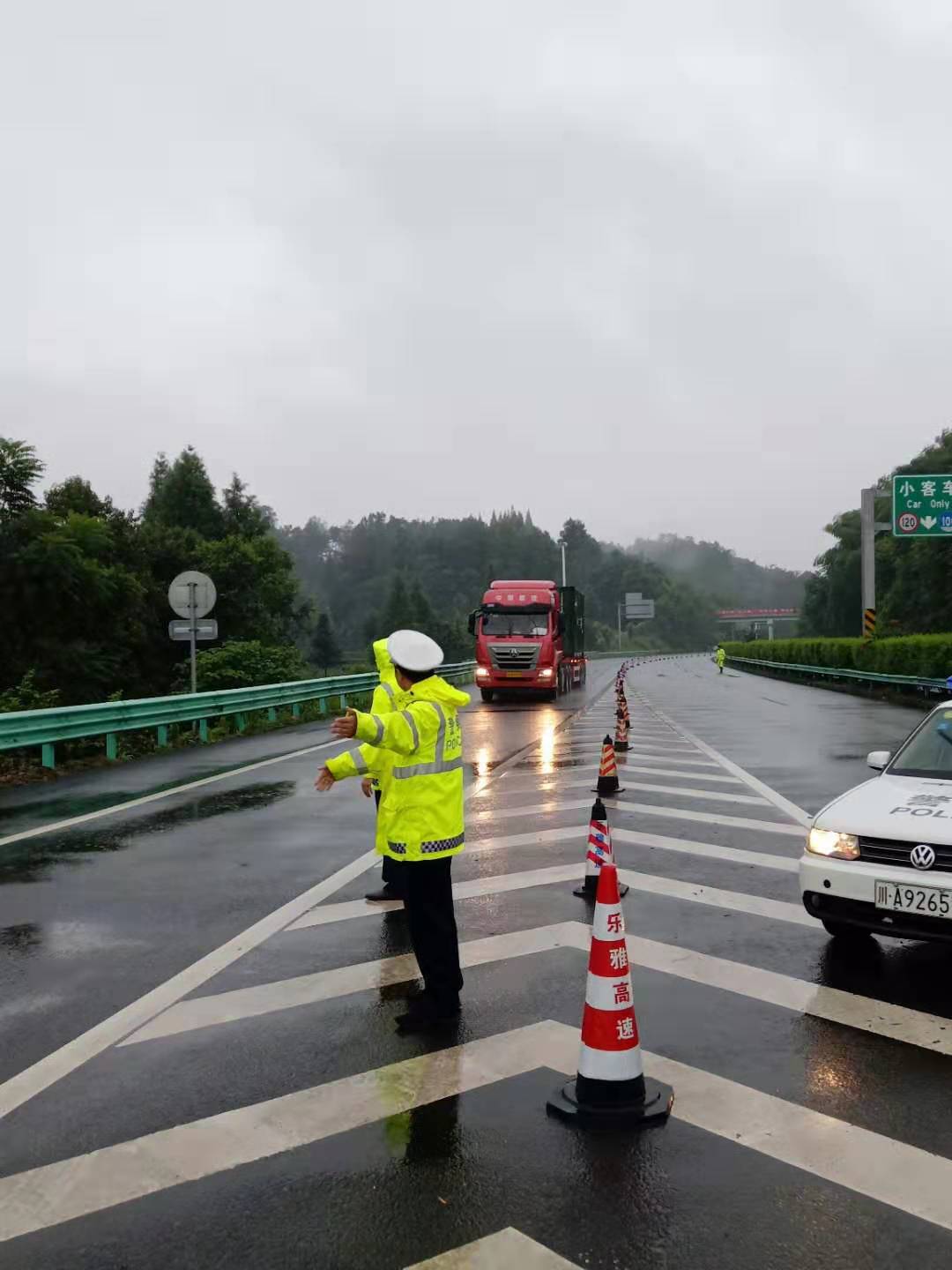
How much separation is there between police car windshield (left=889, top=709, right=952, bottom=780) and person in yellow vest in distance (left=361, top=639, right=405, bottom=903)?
3.35 meters

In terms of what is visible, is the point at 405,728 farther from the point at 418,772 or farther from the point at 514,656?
the point at 514,656

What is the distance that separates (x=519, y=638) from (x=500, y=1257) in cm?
2883

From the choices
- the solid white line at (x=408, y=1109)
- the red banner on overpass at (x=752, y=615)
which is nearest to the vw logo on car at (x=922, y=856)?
the solid white line at (x=408, y=1109)

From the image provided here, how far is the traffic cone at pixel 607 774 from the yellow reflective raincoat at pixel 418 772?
6.51m

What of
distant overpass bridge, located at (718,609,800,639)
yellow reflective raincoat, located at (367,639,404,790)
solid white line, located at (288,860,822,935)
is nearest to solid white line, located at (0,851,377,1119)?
solid white line, located at (288,860,822,935)

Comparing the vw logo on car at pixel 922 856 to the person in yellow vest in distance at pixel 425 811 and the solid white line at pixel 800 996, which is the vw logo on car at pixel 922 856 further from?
the person in yellow vest in distance at pixel 425 811

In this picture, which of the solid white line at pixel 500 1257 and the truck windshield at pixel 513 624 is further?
the truck windshield at pixel 513 624

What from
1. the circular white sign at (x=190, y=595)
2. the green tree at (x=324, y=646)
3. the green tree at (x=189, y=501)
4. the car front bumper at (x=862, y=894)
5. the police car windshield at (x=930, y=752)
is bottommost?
the green tree at (x=324, y=646)

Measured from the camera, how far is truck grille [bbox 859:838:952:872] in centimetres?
560

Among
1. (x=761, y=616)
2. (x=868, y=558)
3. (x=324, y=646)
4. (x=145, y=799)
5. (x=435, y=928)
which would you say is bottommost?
(x=324, y=646)

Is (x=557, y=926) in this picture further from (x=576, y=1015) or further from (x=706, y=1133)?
(x=706, y=1133)

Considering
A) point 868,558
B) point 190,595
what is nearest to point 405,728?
point 190,595

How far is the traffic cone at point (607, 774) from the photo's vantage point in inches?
459

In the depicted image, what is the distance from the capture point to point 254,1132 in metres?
4.05
